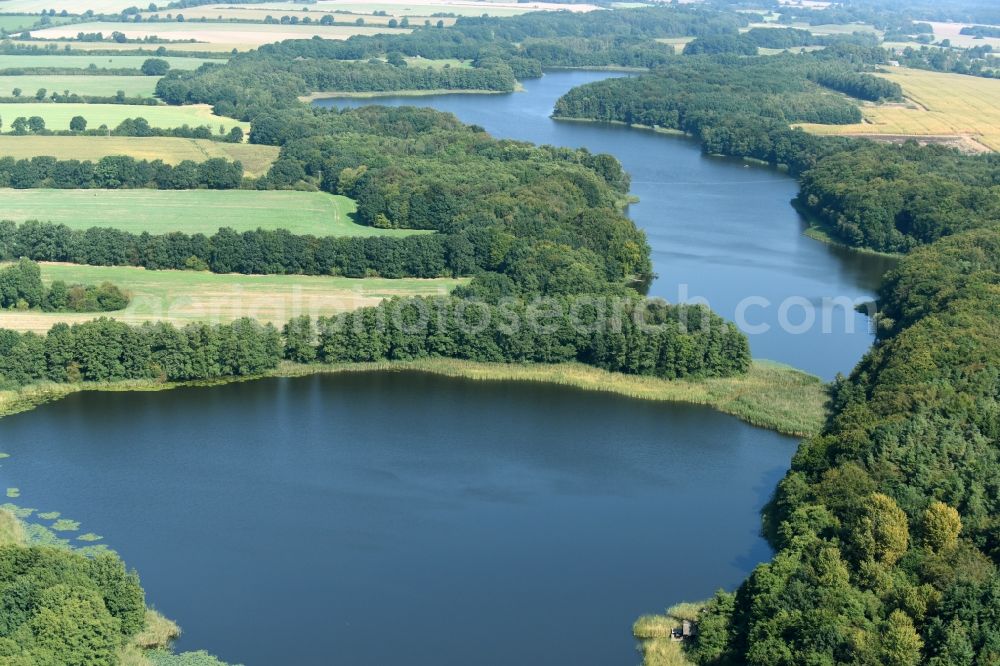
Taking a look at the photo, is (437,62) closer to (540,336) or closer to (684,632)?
(540,336)

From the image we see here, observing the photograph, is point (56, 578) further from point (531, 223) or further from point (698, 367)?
point (531, 223)

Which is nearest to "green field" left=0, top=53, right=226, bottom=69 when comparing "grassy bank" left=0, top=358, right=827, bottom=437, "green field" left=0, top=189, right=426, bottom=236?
"green field" left=0, top=189, right=426, bottom=236

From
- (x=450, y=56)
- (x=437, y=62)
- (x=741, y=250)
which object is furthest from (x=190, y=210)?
(x=450, y=56)

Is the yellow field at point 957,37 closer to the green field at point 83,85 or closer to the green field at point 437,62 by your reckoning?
the green field at point 437,62

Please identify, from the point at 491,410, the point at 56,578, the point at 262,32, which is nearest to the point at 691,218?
the point at 491,410

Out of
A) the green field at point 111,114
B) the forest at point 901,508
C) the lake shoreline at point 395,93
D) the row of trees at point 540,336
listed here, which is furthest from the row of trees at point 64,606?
the lake shoreline at point 395,93

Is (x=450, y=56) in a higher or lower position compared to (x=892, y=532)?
higher

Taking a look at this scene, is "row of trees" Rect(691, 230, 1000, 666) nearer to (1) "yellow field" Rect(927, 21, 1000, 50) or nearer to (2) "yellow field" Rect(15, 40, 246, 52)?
(2) "yellow field" Rect(15, 40, 246, 52)
